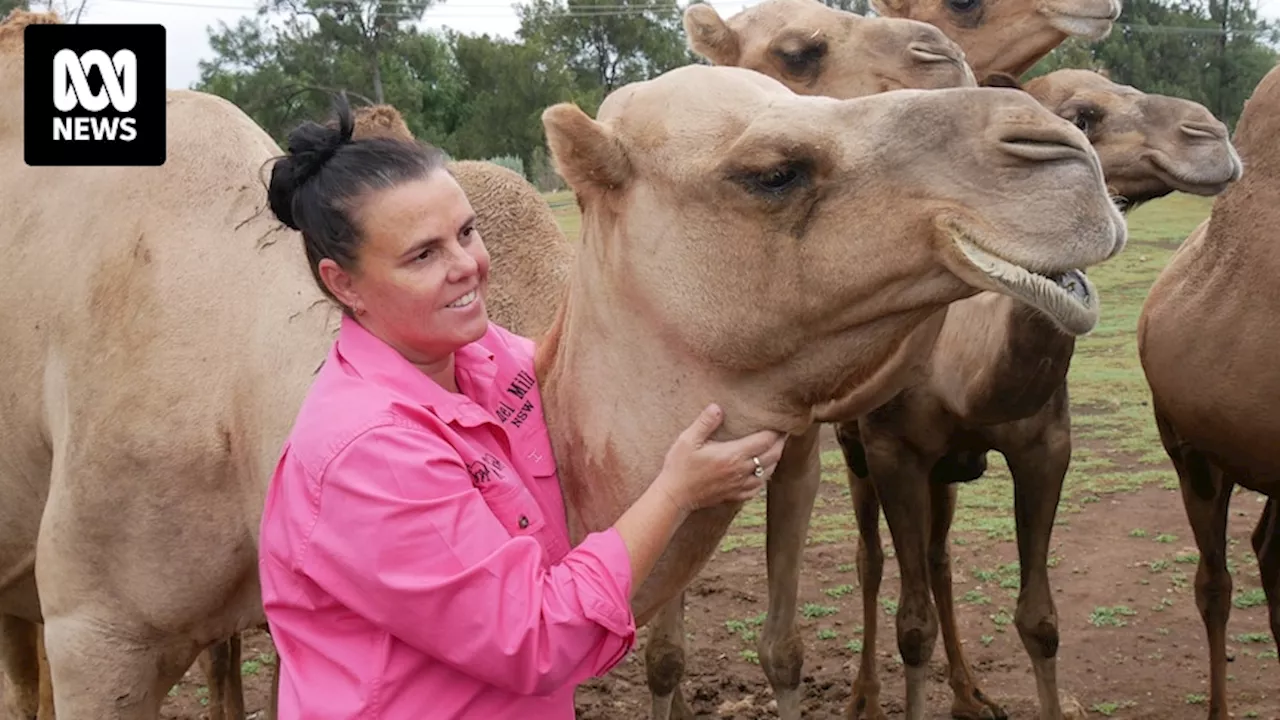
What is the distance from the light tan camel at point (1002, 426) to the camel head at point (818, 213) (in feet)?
7.00

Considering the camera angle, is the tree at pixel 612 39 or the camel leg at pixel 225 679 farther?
the tree at pixel 612 39

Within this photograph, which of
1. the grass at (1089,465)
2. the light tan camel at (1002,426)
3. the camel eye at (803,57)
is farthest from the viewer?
the grass at (1089,465)

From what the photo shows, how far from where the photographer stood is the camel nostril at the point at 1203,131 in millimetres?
4004

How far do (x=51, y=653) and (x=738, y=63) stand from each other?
2.84 meters

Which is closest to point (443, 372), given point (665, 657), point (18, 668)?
point (665, 657)

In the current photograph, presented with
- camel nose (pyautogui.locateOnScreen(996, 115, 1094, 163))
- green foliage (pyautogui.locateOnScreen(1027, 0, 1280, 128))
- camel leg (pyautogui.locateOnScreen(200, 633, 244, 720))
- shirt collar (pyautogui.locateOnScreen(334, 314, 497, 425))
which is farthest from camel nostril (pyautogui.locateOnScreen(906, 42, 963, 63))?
green foliage (pyautogui.locateOnScreen(1027, 0, 1280, 128))

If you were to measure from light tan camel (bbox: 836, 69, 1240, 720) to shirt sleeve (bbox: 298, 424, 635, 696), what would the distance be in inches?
103

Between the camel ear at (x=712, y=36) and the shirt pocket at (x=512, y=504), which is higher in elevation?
the camel ear at (x=712, y=36)

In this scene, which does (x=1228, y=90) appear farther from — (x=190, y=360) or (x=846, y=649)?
(x=190, y=360)

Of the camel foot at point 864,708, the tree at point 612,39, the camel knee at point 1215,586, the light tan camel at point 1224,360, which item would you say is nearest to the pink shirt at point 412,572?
the light tan camel at point 1224,360

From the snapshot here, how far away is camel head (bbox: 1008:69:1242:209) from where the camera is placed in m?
3.98

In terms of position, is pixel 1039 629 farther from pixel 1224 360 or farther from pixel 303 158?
pixel 303 158

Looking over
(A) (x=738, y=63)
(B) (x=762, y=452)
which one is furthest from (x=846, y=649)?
(B) (x=762, y=452)

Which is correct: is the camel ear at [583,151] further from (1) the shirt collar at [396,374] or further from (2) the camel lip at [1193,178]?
(2) the camel lip at [1193,178]
